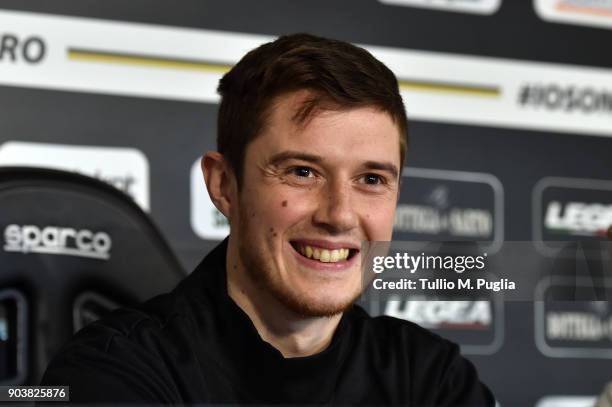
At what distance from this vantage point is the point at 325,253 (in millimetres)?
833

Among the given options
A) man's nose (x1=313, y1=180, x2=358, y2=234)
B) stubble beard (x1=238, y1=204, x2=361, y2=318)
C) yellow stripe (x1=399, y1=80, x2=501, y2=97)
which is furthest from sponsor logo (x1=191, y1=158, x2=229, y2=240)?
man's nose (x1=313, y1=180, x2=358, y2=234)

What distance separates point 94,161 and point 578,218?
41.1 inches

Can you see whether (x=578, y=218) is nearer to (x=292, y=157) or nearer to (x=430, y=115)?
(x=430, y=115)

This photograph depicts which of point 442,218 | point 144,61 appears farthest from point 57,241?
point 442,218

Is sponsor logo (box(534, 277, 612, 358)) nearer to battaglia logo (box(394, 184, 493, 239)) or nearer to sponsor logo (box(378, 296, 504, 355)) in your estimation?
sponsor logo (box(378, 296, 504, 355))

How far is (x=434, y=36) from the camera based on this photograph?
6.46ft

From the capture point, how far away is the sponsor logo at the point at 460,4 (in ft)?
6.42

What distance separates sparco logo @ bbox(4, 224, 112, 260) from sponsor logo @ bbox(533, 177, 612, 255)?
1229 millimetres

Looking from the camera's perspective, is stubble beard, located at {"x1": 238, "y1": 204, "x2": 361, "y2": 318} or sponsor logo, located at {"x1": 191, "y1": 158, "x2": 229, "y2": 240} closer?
stubble beard, located at {"x1": 238, "y1": 204, "x2": 361, "y2": 318}

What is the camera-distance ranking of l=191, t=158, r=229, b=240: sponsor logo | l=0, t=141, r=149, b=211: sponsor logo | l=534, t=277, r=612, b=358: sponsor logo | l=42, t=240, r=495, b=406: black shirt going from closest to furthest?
l=42, t=240, r=495, b=406: black shirt < l=0, t=141, r=149, b=211: sponsor logo < l=191, t=158, r=229, b=240: sponsor logo < l=534, t=277, r=612, b=358: sponsor logo

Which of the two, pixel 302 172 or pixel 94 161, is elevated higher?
pixel 302 172

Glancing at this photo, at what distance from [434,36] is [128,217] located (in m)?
1.11

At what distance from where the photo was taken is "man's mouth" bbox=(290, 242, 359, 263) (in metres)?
0.83

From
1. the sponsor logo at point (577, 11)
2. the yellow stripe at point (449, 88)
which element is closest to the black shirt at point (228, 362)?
the yellow stripe at point (449, 88)
